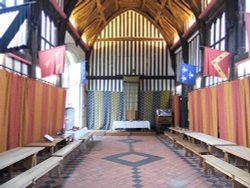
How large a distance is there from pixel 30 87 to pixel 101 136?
8.49 meters

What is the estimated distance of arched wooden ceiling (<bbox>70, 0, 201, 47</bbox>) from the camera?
14.1 metres

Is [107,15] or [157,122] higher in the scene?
[107,15]

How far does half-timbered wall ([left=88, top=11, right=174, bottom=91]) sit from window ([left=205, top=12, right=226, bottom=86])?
→ 700 centimetres

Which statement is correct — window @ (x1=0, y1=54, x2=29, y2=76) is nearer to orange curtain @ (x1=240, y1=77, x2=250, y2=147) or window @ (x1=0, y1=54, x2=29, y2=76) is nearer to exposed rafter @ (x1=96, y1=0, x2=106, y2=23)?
orange curtain @ (x1=240, y1=77, x2=250, y2=147)

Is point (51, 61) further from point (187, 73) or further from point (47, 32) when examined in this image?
point (187, 73)

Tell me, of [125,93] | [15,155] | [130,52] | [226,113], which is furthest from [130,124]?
[15,155]

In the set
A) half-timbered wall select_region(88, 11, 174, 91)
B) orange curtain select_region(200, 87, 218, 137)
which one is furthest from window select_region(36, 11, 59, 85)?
half-timbered wall select_region(88, 11, 174, 91)

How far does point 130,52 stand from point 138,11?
245 centimetres

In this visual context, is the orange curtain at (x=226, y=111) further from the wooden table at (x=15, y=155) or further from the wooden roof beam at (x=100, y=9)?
the wooden roof beam at (x=100, y=9)

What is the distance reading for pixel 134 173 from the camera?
Result: 6488 millimetres

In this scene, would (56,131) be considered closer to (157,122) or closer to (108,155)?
(108,155)

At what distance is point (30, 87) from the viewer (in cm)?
728

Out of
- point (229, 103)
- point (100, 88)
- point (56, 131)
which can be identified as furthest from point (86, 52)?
point (229, 103)

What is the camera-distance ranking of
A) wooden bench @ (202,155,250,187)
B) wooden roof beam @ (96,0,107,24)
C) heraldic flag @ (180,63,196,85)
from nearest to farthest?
wooden bench @ (202,155,250,187) < heraldic flag @ (180,63,196,85) < wooden roof beam @ (96,0,107,24)
